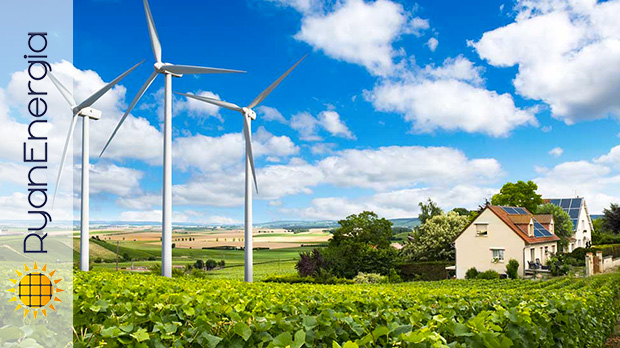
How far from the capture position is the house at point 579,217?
2230 inches

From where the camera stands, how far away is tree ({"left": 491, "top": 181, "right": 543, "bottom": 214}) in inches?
2451

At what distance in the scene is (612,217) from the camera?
48188mm

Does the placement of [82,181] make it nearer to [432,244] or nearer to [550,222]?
[432,244]

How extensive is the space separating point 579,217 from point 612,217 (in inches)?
404

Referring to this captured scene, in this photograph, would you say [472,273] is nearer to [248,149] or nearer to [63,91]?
[248,149]

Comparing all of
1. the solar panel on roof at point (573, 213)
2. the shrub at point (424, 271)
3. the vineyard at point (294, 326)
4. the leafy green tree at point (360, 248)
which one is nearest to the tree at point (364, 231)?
the leafy green tree at point (360, 248)

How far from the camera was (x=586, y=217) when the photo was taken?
61.6 meters

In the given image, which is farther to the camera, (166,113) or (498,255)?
(498,255)

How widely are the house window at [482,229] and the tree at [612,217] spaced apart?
19369 millimetres

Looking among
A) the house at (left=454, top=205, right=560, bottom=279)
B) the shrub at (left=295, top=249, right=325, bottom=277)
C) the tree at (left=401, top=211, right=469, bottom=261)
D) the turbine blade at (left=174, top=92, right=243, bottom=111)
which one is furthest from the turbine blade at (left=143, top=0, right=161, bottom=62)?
the tree at (left=401, top=211, right=469, bottom=261)

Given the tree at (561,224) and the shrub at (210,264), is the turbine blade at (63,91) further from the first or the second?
the tree at (561,224)

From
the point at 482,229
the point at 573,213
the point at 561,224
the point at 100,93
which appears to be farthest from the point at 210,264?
the point at 573,213

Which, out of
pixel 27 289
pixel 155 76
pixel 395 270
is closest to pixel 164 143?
pixel 155 76

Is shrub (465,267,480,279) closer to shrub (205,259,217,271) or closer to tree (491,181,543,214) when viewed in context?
shrub (205,259,217,271)
